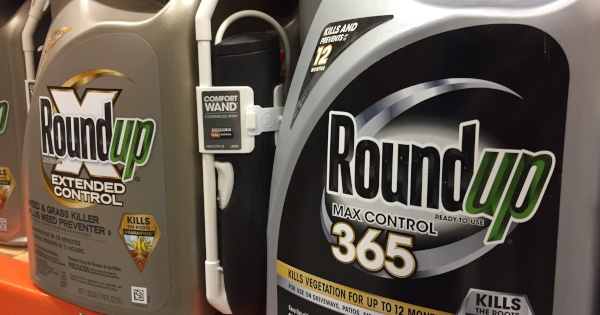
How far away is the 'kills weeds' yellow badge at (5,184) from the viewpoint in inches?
47.4

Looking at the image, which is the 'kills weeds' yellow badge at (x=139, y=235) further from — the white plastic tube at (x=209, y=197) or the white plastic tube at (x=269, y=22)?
the white plastic tube at (x=269, y=22)

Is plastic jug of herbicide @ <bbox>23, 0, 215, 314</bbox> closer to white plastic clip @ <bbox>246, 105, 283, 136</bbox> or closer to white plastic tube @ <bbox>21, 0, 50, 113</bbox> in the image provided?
white plastic clip @ <bbox>246, 105, 283, 136</bbox>

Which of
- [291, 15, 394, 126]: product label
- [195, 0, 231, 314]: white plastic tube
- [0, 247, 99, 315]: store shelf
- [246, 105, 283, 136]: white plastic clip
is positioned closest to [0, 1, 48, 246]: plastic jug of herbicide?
[0, 247, 99, 315]: store shelf

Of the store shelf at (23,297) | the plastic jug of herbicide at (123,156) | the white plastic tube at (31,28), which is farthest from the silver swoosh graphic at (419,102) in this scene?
the white plastic tube at (31,28)

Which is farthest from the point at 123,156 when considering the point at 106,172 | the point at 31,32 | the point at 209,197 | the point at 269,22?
the point at 31,32

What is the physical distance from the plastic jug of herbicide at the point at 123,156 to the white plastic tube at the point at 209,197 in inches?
0.8

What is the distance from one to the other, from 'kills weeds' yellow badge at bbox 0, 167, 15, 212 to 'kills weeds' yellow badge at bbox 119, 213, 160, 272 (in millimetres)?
510

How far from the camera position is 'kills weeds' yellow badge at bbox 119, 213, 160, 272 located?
85 centimetres

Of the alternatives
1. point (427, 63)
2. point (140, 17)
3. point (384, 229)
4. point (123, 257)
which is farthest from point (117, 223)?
point (427, 63)

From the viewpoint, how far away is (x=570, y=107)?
57 cm

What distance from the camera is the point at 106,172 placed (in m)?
0.86

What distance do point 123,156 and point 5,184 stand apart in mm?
545

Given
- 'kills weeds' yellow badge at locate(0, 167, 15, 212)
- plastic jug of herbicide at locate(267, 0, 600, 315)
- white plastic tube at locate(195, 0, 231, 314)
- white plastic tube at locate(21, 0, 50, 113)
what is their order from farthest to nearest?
1. 'kills weeds' yellow badge at locate(0, 167, 15, 212)
2. white plastic tube at locate(21, 0, 50, 113)
3. white plastic tube at locate(195, 0, 231, 314)
4. plastic jug of herbicide at locate(267, 0, 600, 315)

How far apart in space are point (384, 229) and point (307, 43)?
295 millimetres
